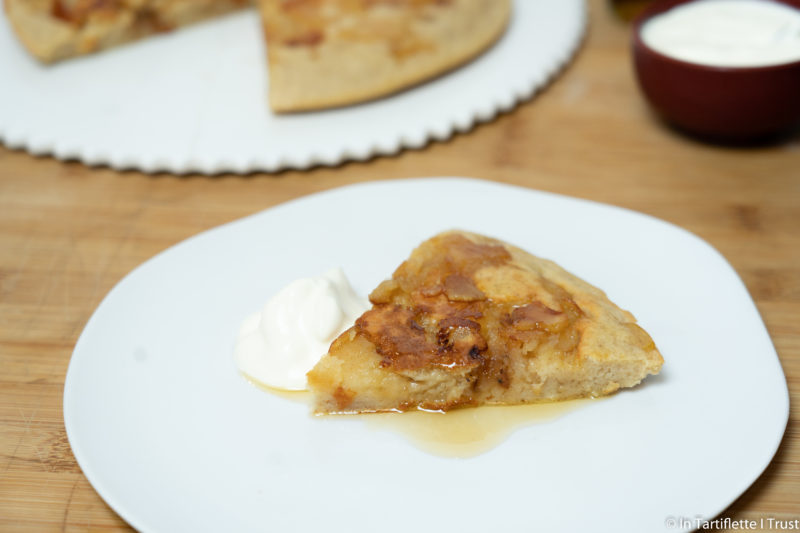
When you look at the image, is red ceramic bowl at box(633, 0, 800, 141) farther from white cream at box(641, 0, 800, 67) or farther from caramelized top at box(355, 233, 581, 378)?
caramelized top at box(355, 233, 581, 378)

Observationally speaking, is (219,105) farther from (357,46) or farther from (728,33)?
(728,33)

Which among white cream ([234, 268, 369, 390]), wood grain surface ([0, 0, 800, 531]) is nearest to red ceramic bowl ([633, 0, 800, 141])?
wood grain surface ([0, 0, 800, 531])

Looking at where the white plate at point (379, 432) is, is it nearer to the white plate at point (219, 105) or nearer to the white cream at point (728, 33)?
the white plate at point (219, 105)

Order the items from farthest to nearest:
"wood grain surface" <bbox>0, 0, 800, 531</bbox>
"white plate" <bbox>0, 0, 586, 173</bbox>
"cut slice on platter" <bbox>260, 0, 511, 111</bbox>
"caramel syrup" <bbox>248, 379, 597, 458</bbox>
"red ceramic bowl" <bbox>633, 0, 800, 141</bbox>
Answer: "cut slice on platter" <bbox>260, 0, 511, 111</bbox> < "white plate" <bbox>0, 0, 586, 173</bbox> < "red ceramic bowl" <bbox>633, 0, 800, 141</bbox> < "wood grain surface" <bbox>0, 0, 800, 531</bbox> < "caramel syrup" <bbox>248, 379, 597, 458</bbox>

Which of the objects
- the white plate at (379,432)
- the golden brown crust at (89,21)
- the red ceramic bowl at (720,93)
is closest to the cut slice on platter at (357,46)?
the golden brown crust at (89,21)

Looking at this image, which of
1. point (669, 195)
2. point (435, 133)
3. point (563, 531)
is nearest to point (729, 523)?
point (563, 531)

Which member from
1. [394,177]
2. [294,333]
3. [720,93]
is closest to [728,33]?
[720,93]
